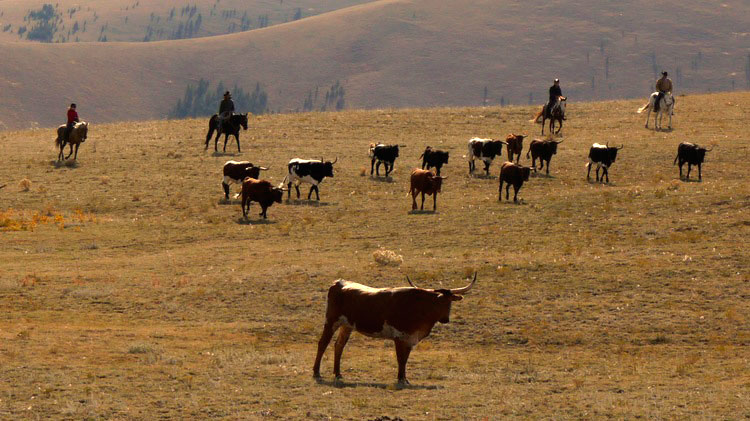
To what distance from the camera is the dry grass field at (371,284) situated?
647 inches

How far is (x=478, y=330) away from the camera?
890 inches

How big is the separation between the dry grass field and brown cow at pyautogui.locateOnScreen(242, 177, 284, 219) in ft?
2.44

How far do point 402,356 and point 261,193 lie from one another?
19.7 meters

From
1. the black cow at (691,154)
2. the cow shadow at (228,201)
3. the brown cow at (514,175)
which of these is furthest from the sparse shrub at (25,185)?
the black cow at (691,154)

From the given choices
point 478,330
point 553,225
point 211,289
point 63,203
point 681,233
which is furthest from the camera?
point 63,203

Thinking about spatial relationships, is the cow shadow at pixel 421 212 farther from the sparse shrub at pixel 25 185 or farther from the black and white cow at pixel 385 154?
the sparse shrub at pixel 25 185

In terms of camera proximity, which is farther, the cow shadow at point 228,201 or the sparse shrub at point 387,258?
the cow shadow at point 228,201

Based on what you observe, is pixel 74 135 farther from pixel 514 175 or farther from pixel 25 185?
pixel 514 175

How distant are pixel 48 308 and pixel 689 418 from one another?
15.7 m

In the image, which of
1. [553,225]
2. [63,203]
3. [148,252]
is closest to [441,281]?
[553,225]

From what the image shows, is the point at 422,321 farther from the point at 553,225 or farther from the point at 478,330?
the point at 553,225

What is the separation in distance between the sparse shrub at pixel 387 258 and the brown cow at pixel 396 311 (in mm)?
10461

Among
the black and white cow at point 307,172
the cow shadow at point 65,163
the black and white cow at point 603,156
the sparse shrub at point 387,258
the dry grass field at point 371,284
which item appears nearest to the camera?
the dry grass field at point 371,284

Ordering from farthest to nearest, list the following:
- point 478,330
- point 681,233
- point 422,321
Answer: point 681,233, point 478,330, point 422,321
